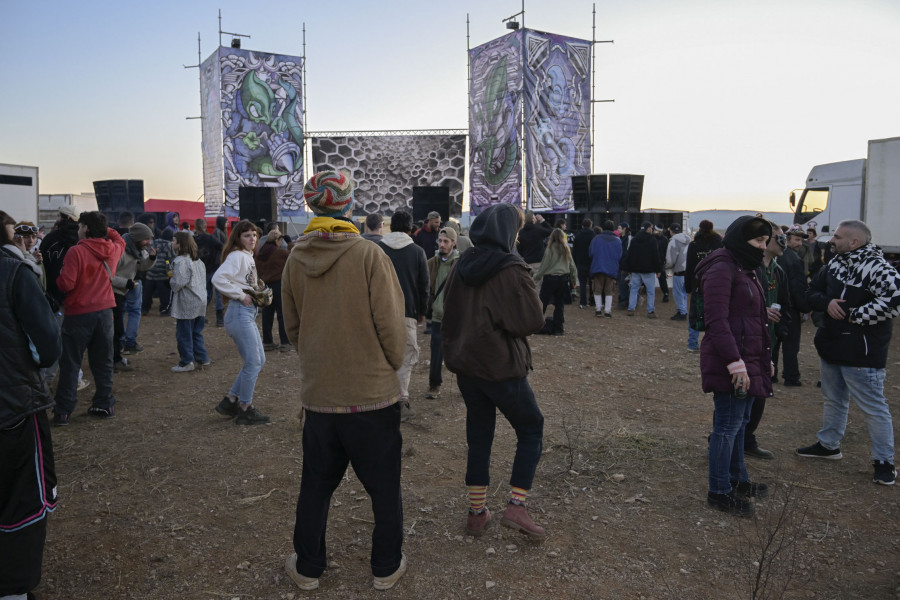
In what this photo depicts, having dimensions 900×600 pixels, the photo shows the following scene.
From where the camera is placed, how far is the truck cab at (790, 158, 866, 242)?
14.4 m

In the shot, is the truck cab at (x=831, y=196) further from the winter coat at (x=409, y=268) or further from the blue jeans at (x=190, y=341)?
the blue jeans at (x=190, y=341)

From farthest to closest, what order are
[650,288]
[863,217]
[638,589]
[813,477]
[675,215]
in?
[675,215] → [863,217] → [650,288] → [813,477] → [638,589]

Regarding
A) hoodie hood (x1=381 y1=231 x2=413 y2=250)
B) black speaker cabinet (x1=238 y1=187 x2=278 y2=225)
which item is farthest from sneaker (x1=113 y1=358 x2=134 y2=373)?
black speaker cabinet (x1=238 y1=187 x2=278 y2=225)

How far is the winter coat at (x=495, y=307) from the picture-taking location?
Answer: 3209 mm

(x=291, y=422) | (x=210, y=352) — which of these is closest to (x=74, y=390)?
(x=291, y=422)

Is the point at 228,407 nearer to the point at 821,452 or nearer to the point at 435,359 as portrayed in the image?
the point at 435,359

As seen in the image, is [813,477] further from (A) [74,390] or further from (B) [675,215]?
(B) [675,215]

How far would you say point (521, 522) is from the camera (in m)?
3.43

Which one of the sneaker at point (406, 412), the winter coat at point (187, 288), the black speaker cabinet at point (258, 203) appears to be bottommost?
the sneaker at point (406, 412)

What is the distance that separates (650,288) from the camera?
12117 millimetres

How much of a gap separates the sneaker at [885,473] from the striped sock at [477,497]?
2.80 meters

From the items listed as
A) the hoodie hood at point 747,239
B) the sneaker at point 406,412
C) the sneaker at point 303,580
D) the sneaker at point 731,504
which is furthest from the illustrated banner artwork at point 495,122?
the sneaker at point 303,580

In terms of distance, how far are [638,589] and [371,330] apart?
1748 millimetres

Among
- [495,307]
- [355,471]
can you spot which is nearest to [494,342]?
[495,307]
